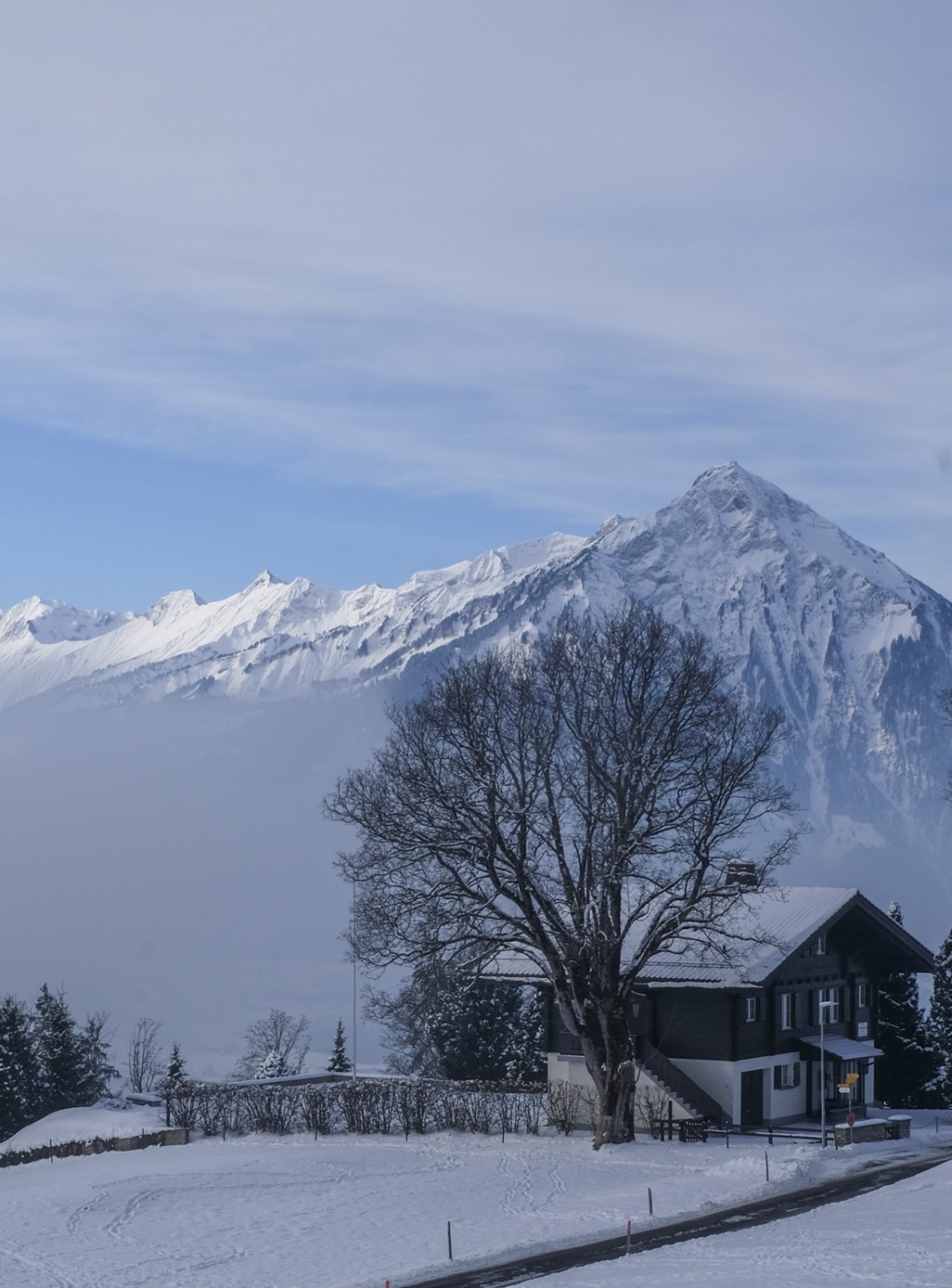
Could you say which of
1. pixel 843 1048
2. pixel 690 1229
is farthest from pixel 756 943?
pixel 690 1229

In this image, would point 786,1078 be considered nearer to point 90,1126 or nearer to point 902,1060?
point 902,1060

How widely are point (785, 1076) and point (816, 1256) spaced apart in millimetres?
24751

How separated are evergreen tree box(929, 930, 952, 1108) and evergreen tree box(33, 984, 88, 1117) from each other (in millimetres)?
41028

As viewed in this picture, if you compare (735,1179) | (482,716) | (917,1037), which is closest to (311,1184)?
(735,1179)

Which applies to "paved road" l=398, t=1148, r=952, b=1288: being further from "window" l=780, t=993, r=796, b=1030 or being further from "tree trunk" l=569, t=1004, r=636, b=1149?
"window" l=780, t=993, r=796, b=1030

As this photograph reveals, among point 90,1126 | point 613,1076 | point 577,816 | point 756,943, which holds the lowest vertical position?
point 90,1126

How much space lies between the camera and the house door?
156ft

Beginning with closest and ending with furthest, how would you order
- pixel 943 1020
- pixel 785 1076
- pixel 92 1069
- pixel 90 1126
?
pixel 785 1076
pixel 90 1126
pixel 943 1020
pixel 92 1069

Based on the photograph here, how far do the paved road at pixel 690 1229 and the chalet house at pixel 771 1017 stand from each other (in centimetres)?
836

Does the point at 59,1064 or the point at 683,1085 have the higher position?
the point at 683,1085

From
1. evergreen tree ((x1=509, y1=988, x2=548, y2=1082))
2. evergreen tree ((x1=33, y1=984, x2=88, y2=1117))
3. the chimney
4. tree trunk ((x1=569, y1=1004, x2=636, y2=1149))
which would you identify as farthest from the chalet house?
evergreen tree ((x1=33, y1=984, x2=88, y2=1117))

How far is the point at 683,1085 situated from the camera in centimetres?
4653

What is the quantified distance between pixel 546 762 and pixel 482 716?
220 cm

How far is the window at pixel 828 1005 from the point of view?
5162 centimetres
